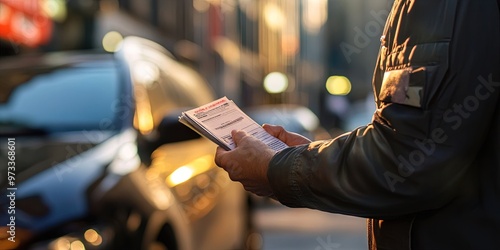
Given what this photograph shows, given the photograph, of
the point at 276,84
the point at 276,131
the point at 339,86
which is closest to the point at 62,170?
the point at 276,131

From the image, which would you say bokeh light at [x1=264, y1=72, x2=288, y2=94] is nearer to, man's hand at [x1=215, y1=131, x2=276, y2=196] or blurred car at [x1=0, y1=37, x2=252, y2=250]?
blurred car at [x1=0, y1=37, x2=252, y2=250]

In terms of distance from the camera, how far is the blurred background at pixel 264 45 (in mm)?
12156

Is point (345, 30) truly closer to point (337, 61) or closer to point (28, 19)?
point (337, 61)

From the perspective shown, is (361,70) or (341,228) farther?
(361,70)

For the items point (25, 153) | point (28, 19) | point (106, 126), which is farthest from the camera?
point (28, 19)

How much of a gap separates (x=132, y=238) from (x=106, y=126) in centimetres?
102

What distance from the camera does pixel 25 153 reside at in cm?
444

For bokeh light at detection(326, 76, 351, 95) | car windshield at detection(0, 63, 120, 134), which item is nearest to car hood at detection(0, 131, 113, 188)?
car windshield at detection(0, 63, 120, 134)

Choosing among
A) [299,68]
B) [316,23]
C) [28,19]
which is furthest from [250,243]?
[316,23]

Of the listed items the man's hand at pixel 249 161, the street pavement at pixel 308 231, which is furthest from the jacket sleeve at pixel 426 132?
the street pavement at pixel 308 231

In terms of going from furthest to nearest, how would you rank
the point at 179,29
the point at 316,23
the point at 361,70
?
the point at 316,23, the point at 361,70, the point at 179,29

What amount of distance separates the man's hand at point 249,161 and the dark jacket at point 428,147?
0.30ft

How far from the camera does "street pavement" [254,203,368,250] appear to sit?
9898 millimetres

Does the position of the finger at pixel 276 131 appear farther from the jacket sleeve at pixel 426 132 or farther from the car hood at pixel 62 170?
the car hood at pixel 62 170
